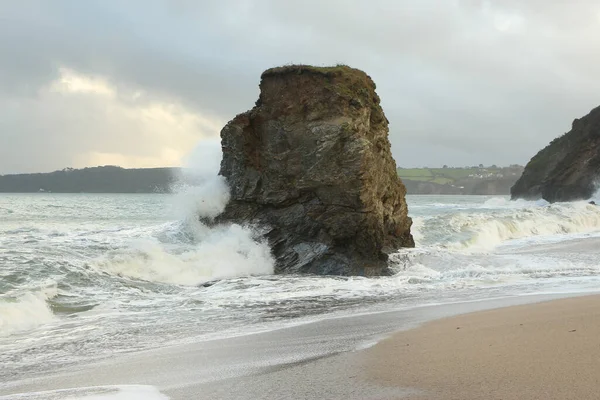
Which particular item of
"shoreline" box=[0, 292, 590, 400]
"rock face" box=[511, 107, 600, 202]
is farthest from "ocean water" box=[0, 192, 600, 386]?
"rock face" box=[511, 107, 600, 202]

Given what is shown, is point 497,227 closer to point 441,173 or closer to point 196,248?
point 196,248

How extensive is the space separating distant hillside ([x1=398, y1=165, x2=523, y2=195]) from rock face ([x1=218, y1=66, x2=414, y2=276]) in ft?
382

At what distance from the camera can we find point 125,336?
7.71 metres

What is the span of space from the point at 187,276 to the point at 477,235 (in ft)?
47.2

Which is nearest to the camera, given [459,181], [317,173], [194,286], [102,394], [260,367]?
[102,394]

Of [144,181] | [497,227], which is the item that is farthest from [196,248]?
[144,181]

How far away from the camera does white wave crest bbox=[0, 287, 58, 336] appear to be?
28.6 feet

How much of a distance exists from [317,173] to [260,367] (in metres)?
10.5

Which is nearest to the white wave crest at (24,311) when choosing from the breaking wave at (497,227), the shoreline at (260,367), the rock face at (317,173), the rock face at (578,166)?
the shoreline at (260,367)

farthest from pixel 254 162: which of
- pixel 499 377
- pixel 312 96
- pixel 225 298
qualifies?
pixel 499 377

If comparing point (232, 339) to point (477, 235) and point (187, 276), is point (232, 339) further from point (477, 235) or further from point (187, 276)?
point (477, 235)

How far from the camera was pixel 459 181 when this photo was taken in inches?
5753

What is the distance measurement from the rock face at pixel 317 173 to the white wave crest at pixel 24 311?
271 inches

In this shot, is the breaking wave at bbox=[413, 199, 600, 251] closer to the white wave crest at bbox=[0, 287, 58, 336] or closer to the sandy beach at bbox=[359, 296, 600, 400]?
the sandy beach at bbox=[359, 296, 600, 400]
